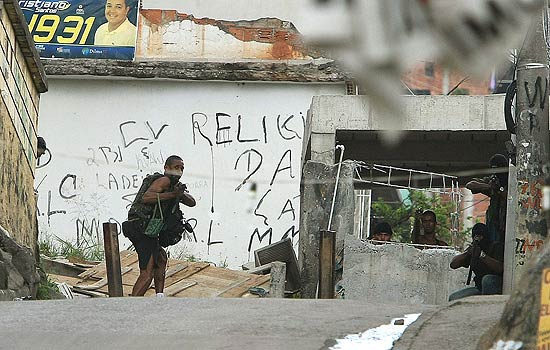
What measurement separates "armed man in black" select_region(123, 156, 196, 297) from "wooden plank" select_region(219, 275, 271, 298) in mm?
2551

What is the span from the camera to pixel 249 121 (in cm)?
1836

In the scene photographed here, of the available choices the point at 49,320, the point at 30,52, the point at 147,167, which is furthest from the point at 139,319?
the point at 147,167

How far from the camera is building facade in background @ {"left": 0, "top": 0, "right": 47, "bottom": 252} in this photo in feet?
34.3

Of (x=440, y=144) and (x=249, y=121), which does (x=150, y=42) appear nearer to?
(x=249, y=121)

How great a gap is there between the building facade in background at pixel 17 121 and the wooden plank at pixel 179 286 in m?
1.74

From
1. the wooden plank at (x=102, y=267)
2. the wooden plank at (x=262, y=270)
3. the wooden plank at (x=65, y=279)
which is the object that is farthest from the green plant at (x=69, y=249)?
the wooden plank at (x=262, y=270)

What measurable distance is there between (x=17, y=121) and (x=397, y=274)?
4328mm

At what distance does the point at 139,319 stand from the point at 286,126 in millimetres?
11698

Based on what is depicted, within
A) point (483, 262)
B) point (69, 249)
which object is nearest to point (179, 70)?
point (69, 249)

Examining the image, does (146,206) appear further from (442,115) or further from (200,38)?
(200,38)

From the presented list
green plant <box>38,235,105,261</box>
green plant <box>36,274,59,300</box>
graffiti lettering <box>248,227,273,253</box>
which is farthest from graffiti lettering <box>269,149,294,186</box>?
green plant <box>36,274,59,300</box>

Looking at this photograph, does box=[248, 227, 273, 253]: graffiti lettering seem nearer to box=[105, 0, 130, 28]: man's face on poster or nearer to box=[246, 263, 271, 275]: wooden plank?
box=[246, 263, 271, 275]: wooden plank

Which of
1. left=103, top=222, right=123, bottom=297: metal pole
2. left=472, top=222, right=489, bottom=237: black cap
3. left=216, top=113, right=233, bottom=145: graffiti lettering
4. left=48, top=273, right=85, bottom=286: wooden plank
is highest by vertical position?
left=216, top=113, right=233, bottom=145: graffiti lettering

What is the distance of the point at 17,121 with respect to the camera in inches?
441
